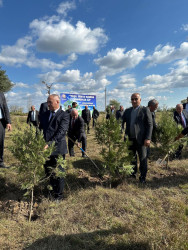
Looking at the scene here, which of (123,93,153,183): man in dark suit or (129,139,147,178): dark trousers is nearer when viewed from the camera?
(123,93,153,183): man in dark suit

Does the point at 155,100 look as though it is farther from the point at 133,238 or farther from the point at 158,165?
the point at 133,238

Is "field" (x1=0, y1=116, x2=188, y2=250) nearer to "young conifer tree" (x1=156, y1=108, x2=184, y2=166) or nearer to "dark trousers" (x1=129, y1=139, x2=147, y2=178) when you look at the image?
"dark trousers" (x1=129, y1=139, x2=147, y2=178)

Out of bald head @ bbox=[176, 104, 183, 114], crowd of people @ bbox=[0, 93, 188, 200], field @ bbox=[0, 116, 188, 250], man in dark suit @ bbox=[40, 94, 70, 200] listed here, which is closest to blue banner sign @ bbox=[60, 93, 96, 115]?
crowd of people @ bbox=[0, 93, 188, 200]

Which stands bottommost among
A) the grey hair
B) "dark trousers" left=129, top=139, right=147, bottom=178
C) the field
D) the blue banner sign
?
the field

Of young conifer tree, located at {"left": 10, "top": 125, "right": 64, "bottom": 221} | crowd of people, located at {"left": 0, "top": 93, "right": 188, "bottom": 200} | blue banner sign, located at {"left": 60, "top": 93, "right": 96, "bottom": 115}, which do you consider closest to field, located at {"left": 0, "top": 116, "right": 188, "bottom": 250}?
young conifer tree, located at {"left": 10, "top": 125, "right": 64, "bottom": 221}

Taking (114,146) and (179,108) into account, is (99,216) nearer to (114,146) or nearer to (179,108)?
(114,146)

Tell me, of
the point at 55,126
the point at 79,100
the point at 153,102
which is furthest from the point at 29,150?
the point at 79,100

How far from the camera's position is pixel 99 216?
9.91 feet

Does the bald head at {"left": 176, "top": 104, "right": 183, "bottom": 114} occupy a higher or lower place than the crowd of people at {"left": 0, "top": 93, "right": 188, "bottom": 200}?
higher

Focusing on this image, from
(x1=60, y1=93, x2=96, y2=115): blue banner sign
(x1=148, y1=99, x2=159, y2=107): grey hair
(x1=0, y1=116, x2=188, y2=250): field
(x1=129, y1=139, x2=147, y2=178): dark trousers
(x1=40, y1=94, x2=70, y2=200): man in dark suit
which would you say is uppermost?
(x1=60, y1=93, x2=96, y2=115): blue banner sign

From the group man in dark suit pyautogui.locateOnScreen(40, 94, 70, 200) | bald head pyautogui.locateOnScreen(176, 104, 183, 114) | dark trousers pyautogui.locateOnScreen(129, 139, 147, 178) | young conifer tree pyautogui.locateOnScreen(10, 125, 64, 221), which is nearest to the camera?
young conifer tree pyautogui.locateOnScreen(10, 125, 64, 221)

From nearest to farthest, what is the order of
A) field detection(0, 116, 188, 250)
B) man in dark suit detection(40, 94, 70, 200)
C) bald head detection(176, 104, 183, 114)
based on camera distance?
1. field detection(0, 116, 188, 250)
2. man in dark suit detection(40, 94, 70, 200)
3. bald head detection(176, 104, 183, 114)

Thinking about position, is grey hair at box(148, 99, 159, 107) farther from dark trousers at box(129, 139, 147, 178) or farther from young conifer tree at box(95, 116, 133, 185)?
young conifer tree at box(95, 116, 133, 185)

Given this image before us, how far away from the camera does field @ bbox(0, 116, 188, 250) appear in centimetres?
243
